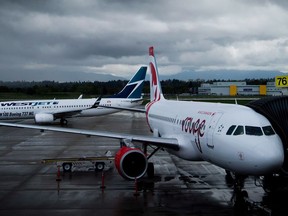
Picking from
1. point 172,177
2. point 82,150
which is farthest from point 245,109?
point 82,150

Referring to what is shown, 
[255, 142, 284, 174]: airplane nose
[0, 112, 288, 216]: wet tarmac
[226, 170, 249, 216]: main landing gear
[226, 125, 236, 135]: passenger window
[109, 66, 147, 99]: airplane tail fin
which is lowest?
[0, 112, 288, 216]: wet tarmac

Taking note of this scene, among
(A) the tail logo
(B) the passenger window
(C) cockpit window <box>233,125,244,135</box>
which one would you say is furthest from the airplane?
(C) cockpit window <box>233,125,244,135</box>

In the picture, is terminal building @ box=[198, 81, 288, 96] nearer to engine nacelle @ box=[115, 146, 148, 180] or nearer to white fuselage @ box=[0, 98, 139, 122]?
white fuselage @ box=[0, 98, 139, 122]

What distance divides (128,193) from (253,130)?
625cm

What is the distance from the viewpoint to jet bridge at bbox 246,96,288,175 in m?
13.3

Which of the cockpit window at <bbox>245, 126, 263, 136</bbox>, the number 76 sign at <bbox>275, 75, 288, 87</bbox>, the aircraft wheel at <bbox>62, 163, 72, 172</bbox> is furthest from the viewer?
the number 76 sign at <bbox>275, 75, 288, 87</bbox>

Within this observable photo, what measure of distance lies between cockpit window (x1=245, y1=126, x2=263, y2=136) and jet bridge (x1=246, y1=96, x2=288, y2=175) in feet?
3.91

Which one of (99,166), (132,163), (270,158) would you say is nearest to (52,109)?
(99,166)

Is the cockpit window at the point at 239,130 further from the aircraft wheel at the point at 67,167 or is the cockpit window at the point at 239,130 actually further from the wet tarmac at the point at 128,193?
the aircraft wheel at the point at 67,167

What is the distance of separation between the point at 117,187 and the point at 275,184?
679 centimetres

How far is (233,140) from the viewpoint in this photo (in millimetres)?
12523

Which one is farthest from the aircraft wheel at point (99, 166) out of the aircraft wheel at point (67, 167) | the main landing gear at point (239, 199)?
the main landing gear at point (239, 199)

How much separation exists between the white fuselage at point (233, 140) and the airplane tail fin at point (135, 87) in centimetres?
3767

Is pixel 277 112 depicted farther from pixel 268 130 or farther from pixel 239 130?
pixel 239 130
